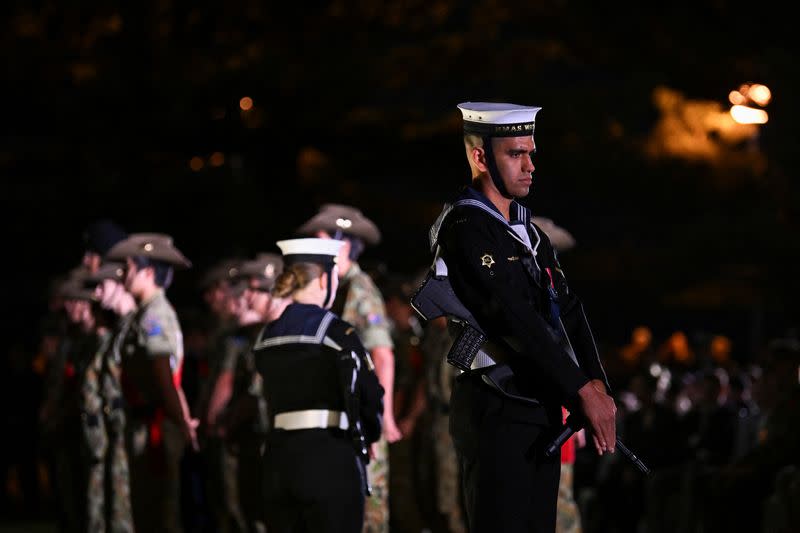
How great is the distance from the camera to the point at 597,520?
10.7 meters

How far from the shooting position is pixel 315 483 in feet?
17.0

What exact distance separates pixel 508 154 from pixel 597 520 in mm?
7074

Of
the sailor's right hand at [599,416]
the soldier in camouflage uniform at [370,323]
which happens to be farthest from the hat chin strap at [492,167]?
the soldier in camouflage uniform at [370,323]

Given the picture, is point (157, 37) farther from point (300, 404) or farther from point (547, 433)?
point (547, 433)

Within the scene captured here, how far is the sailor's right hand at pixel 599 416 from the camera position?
3.72 meters

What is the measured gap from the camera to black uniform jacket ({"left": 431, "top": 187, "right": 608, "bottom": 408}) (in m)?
3.80

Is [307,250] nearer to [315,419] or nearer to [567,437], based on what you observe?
[315,419]

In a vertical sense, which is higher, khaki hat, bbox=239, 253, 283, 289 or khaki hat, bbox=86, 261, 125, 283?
khaki hat, bbox=86, 261, 125, 283

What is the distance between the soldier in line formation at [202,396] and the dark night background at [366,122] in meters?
8.18

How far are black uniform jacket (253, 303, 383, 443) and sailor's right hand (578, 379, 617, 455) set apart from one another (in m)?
1.67

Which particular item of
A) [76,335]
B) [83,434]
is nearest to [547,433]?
[83,434]

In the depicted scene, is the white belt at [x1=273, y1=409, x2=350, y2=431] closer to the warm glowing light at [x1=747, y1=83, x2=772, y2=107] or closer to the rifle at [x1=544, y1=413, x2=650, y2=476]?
the rifle at [x1=544, y1=413, x2=650, y2=476]

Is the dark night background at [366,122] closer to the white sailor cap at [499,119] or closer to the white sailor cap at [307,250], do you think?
the white sailor cap at [307,250]

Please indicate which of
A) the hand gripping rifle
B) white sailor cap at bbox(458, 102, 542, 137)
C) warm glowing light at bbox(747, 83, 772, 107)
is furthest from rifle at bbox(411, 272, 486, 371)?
warm glowing light at bbox(747, 83, 772, 107)
